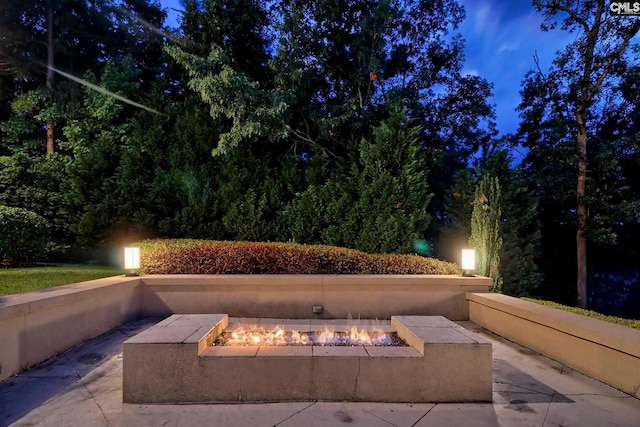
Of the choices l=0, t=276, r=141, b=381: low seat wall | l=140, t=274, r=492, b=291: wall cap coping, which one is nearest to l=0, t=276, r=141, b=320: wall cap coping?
l=0, t=276, r=141, b=381: low seat wall

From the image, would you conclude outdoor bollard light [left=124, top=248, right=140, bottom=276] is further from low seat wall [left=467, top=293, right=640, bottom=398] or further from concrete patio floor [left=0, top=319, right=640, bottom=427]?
low seat wall [left=467, top=293, right=640, bottom=398]

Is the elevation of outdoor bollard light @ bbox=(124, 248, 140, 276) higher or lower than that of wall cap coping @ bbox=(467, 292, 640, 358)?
higher

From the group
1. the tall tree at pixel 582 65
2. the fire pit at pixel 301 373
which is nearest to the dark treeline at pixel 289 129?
the tall tree at pixel 582 65

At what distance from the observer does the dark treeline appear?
8.30 meters

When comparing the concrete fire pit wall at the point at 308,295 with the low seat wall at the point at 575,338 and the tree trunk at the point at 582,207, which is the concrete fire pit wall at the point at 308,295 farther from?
the tree trunk at the point at 582,207

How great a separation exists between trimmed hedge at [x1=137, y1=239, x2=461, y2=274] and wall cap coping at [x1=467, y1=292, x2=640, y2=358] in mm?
1656

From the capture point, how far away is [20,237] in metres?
6.79

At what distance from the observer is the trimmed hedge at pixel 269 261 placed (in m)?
6.24

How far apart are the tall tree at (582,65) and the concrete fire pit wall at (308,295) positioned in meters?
10.1

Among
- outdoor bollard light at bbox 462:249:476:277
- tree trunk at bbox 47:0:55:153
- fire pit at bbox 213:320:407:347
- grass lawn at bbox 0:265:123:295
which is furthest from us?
tree trunk at bbox 47:0:55:153

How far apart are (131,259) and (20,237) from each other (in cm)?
302

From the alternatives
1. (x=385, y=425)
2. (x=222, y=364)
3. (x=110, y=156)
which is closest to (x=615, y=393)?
(x=385, y=425)

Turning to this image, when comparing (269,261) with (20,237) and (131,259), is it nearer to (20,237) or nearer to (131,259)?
(131,259)

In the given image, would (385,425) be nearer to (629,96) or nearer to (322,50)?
(322,50)
